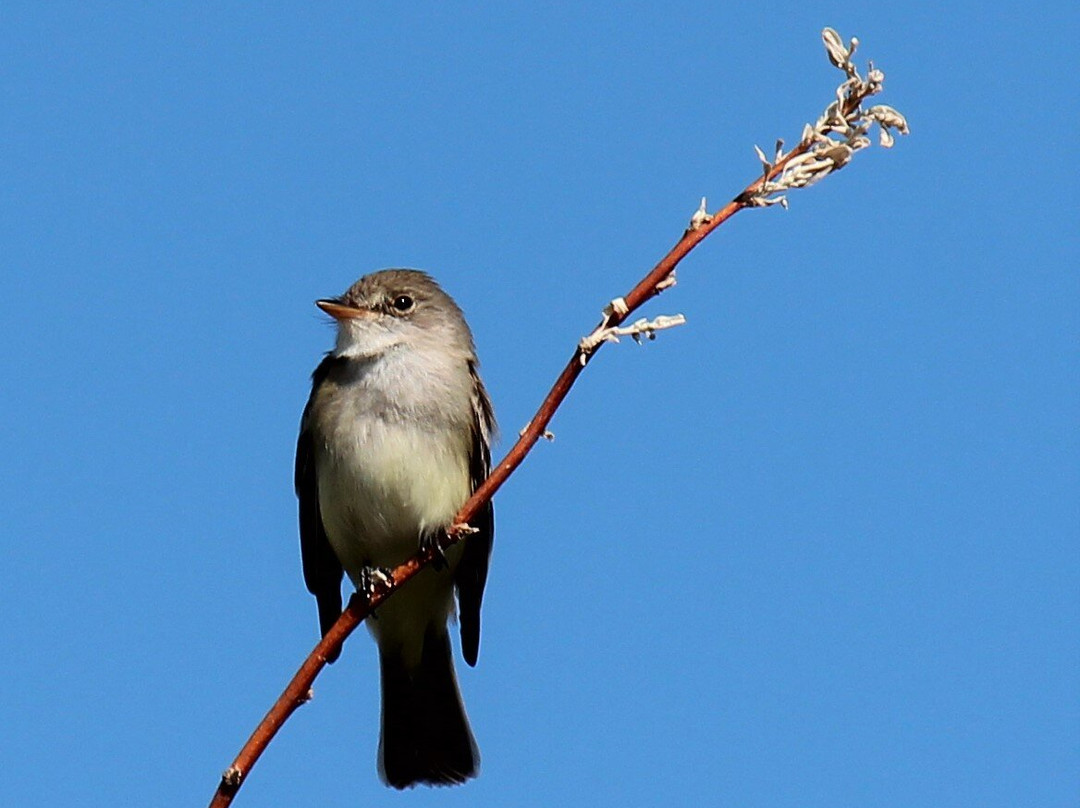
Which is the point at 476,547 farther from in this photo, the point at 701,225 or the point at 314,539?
the point at 701,225

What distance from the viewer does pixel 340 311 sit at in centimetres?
779

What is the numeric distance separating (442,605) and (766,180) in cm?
515

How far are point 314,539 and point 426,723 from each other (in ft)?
3.66

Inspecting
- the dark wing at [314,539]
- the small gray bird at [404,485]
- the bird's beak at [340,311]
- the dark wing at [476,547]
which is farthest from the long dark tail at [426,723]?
the bird's beak at [340,311]

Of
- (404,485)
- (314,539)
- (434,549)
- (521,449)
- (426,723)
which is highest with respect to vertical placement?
(314,539)

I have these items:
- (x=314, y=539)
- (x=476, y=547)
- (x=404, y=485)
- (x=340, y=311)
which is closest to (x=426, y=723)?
(x=476, y=547)

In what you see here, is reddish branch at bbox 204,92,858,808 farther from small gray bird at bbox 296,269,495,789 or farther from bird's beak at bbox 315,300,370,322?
bird's beak at bbox 315,300,370,322

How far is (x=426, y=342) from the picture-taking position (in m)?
7.89

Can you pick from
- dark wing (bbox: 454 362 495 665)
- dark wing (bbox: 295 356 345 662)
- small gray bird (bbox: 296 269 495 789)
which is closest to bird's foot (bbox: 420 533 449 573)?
small gray bird (bbox: 296 269 495 789)

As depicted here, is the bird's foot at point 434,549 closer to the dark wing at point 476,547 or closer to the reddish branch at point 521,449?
the dark wing at point 476,547

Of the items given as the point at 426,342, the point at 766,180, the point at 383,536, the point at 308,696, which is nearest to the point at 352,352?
the point at 426,342

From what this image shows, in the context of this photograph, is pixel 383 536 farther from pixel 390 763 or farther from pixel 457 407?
pixel 390 763

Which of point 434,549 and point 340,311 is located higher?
point 340,311

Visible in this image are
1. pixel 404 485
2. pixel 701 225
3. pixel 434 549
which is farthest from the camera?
pixel 404 485
